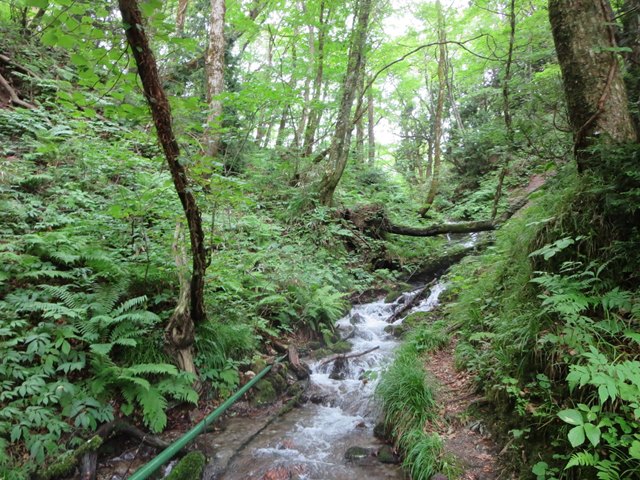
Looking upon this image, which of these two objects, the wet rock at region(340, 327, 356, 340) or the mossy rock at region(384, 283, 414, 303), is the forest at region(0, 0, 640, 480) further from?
the mossy rock at region(384, 283, 414, 303)

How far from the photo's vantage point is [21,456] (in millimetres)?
3121

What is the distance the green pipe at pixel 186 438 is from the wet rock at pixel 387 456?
6.55 feet

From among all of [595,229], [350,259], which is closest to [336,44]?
[350,259]

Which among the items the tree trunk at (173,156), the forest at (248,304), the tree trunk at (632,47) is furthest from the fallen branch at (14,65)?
the tree trunk at (632,47)

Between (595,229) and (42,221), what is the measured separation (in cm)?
702

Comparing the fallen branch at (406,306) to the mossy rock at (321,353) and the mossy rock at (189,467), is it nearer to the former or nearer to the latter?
the mossy rock at (321,353)

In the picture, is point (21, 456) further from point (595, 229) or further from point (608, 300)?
point (595, 229)

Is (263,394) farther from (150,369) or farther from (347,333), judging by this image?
(347,333)

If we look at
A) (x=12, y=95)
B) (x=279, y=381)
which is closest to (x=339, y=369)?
(x=279, y=381)

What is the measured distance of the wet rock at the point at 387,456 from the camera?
159 inches

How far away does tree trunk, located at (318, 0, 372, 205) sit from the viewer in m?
10.8

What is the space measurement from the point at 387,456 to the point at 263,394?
83.9 inches

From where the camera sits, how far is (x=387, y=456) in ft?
13.4

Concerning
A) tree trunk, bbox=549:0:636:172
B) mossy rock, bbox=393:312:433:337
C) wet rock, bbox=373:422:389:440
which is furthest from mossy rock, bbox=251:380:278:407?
tree trunk, bbox=549:0:636:172
